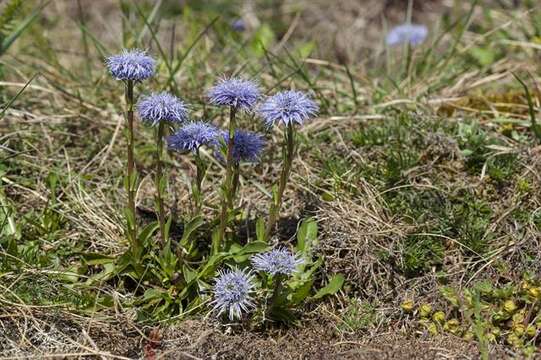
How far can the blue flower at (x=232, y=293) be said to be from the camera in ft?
9.25

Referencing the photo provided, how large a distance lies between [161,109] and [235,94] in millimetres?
272

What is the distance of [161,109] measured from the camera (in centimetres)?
279

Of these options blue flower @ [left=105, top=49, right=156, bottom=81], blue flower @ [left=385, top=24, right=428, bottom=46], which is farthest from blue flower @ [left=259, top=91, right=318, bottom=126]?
blue flower @ [left=385, top=24, right=428, bottom=46]

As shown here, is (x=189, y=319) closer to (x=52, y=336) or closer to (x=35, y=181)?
(x=52, y=336)

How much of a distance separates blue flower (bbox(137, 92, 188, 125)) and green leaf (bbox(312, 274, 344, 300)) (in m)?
0.88

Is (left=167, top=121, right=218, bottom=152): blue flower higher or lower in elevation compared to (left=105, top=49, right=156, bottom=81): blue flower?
lower

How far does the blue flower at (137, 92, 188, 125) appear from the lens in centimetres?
280

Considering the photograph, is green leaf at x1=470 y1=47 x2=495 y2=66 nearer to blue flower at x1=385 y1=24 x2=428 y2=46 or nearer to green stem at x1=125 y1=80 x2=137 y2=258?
blue flower at x1=385 y1=24 x2=428 y2=46

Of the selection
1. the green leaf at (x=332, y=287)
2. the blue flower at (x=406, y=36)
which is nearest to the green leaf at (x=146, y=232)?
the green leaf at (x=332, y=287)

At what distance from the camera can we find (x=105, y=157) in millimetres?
3793

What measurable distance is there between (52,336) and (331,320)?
1.07 m

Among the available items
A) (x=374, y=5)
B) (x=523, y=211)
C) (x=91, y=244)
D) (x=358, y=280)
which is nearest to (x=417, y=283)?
(x=358, y=280)

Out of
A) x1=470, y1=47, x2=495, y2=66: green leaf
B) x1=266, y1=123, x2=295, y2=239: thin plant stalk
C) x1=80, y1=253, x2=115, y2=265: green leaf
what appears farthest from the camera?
x1=470, y1=47, x2=495, y2=66: green leaf

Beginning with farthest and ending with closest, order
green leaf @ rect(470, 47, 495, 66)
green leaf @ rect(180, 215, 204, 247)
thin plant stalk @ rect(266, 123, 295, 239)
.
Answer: green leaf @ rect(470, 47, 495, 66)
green leaf @ rect(180, 215, 204, 247)
thin plant stalk @ rect(266, 123, 295, 239)
